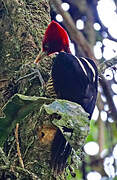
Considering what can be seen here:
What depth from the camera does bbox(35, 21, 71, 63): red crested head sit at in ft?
8.71

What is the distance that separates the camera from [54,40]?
2889 mm

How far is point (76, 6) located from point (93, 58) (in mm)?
795

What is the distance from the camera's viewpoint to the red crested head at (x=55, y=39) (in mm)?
2695

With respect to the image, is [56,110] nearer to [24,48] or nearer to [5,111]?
[5,111]

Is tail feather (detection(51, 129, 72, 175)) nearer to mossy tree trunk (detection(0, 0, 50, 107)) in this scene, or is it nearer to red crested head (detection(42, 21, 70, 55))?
mossy tree trunk (detection(0, 0, 50, 107))

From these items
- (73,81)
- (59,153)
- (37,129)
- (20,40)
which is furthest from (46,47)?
(59,153)

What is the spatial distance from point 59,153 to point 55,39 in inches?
40.6

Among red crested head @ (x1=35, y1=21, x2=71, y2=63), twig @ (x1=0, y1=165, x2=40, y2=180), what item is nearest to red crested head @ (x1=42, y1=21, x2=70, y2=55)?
red crested head @ (x1=35, y1=21, x2=71, y2=63)

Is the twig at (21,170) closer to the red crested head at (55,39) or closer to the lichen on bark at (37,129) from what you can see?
the lichen on bark at (37,129)

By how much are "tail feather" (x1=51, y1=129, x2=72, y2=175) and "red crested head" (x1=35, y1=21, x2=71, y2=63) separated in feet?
1.77

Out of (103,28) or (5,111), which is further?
(103,28)

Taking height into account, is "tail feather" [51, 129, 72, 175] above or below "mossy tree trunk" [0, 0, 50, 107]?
below

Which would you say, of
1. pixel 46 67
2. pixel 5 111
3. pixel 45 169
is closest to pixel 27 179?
pixel 45 169

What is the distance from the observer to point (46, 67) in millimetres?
2562
